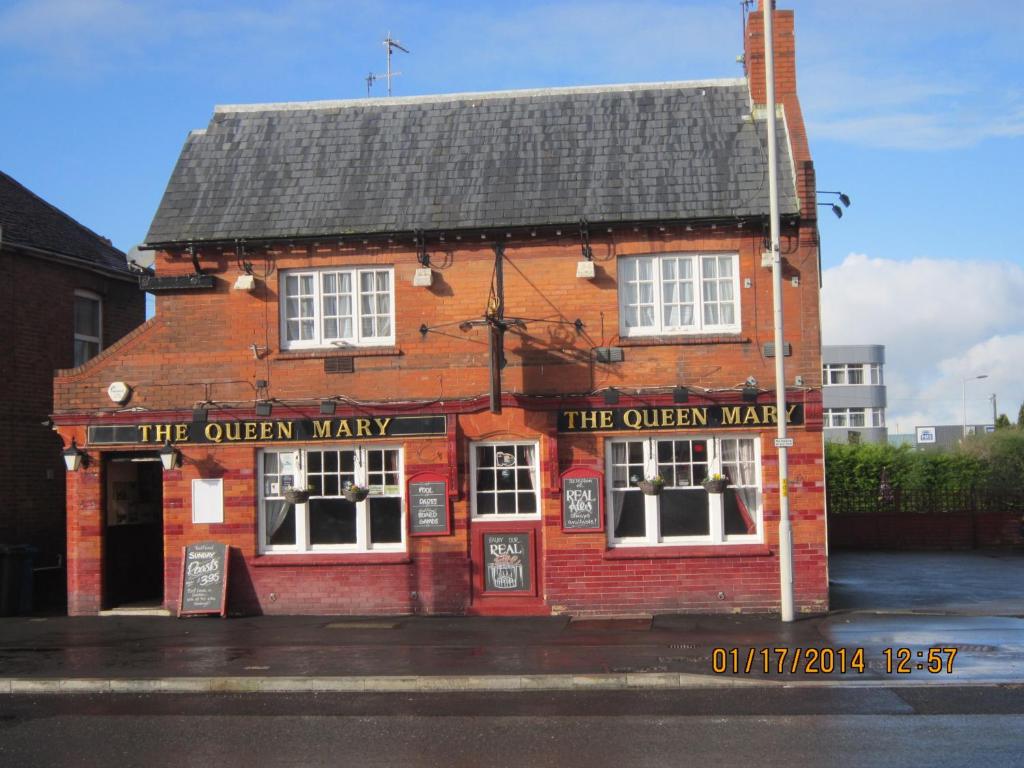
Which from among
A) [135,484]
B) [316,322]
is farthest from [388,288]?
[135,484]

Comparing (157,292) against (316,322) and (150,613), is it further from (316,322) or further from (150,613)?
(150,613)

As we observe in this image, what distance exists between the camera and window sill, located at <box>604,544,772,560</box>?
16.0 metres

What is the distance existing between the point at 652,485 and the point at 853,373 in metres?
60.1

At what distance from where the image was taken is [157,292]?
55.7 ft

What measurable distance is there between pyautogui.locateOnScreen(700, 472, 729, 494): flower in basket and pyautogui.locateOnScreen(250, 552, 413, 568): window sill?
15.1 feet

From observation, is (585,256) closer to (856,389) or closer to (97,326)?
(97,326)

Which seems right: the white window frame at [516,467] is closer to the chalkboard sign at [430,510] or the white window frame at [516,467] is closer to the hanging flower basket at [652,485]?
the chalkboard sign at [430,510]

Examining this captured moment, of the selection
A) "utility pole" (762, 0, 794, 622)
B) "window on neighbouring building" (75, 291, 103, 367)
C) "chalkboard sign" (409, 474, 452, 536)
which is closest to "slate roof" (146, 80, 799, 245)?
"utility pole" (762, 0, 794, 622)

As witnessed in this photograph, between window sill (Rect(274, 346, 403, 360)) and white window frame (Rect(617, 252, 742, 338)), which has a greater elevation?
white window frame (Rect(617, 252, 742, 338))

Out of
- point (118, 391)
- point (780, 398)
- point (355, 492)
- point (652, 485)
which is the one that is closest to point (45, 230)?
point (118, 391)

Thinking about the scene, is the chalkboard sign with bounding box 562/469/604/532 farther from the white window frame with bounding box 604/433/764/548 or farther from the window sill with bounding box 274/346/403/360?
the window sill with bounding box 274/346/403/360

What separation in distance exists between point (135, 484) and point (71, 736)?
963 centimetres

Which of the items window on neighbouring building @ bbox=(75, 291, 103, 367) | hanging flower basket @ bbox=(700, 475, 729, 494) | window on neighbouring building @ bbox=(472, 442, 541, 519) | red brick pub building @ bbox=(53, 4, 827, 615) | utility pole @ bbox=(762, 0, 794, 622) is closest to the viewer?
utility pole @ bbox=(762, 0, 794, 622)

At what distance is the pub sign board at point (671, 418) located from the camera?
15992mm
